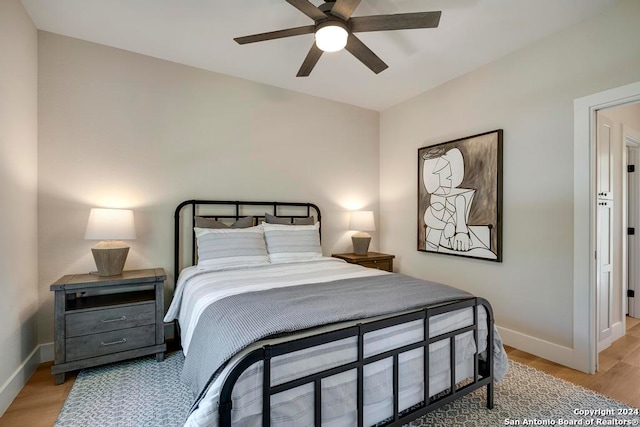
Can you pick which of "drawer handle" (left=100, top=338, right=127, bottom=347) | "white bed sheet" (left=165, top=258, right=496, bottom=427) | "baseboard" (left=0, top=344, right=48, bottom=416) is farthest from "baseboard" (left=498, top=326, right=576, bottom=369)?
"baseboard" (left=0, top=344, right=48, bottom=416)

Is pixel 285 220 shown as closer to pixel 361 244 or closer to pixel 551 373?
pixel 361 244

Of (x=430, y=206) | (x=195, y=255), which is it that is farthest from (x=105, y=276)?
(x=430, y=206)

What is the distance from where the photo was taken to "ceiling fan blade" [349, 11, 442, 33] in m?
1.69

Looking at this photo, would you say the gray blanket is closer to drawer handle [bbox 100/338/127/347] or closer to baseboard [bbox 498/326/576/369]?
drawer handle [bbox 100/338/127/347]

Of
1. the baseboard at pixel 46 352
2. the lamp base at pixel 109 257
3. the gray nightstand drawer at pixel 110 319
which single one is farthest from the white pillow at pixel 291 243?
the baseboard at pixel 46 352

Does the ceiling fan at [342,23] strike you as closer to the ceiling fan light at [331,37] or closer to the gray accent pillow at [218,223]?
the ceiling fan light at [331,37]

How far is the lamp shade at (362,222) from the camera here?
12.4 feet

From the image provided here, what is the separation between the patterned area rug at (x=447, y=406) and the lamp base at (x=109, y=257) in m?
0.76

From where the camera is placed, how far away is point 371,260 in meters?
3.57

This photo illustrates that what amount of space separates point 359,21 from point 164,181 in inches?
89.4

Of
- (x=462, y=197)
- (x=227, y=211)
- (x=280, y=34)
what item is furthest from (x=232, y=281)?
(x=462, y=197)

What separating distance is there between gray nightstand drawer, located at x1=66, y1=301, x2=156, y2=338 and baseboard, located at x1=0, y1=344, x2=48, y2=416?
1.17ft

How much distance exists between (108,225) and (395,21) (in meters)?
2.58

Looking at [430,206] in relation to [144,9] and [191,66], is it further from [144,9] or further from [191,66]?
[144,9]
